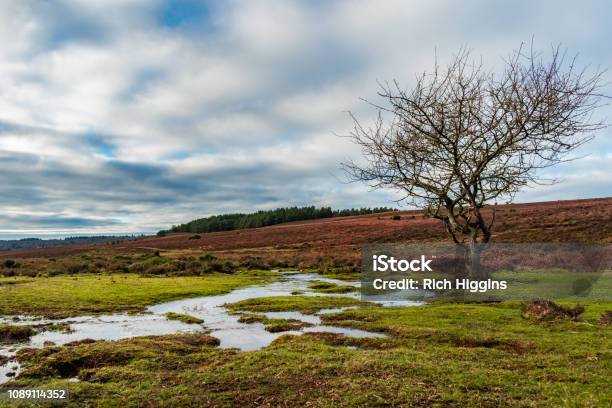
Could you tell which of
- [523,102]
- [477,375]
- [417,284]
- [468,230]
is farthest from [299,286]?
[477,375]

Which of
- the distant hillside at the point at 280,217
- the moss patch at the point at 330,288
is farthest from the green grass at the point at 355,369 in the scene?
the distant hillside at the point at 280,217

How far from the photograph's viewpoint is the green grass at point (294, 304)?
21.9 meters

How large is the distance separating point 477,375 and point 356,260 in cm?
4382

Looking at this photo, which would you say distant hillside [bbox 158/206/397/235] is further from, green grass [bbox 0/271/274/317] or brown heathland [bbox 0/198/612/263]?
green grass [bbox 0/271/274/317]

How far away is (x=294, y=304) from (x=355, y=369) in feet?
42.3

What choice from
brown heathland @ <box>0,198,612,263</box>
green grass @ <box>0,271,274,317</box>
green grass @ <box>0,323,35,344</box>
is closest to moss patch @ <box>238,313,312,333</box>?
green grass @ <box>0,271,274,317</box>

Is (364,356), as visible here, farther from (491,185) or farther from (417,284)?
(417,284)

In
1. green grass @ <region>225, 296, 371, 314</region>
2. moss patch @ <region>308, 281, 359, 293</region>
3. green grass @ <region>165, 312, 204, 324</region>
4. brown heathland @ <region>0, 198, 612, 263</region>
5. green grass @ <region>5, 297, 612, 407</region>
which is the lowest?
moss patch @ <region>308, 281, 359, 293</region>

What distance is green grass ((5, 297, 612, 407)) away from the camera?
8586 millimetres

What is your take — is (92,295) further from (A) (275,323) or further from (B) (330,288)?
(B) (330,288)

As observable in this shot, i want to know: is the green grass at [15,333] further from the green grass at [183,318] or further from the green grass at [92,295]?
the green grass at [183,318]

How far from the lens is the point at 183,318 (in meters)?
19.7

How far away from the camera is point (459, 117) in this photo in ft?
65.1

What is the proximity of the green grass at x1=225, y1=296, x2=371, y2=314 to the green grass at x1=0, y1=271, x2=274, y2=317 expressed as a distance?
5620mm
